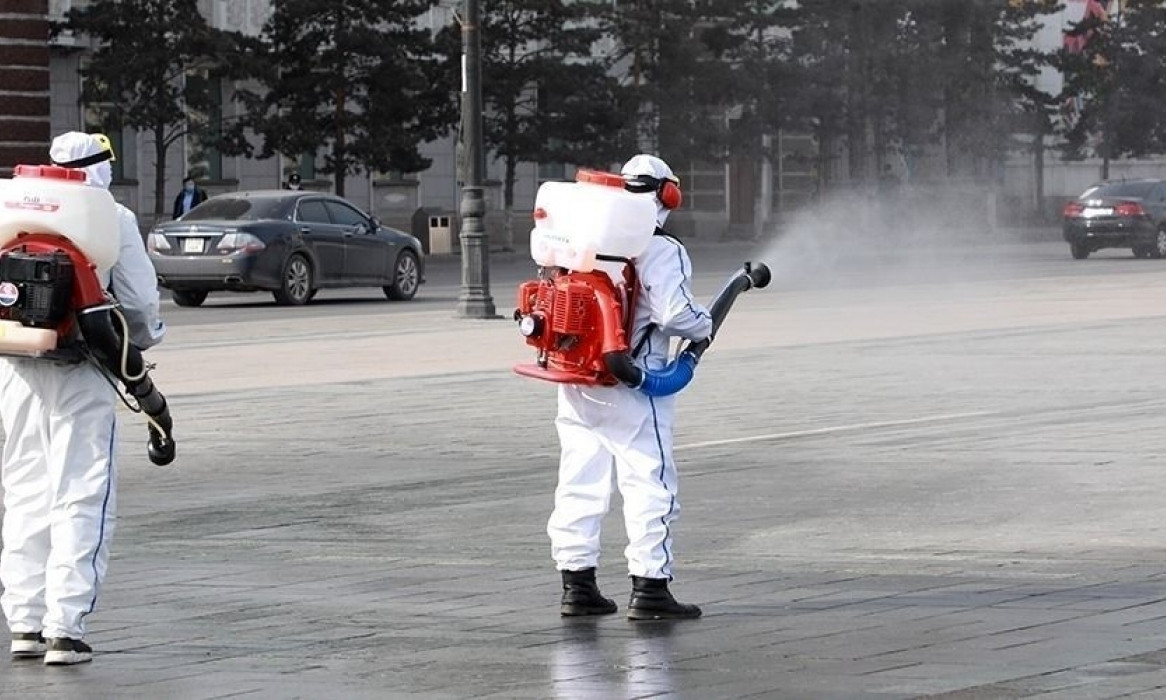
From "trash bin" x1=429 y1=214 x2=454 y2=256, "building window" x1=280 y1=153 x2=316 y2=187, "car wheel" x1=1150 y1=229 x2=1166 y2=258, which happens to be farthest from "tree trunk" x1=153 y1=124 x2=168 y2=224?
"car wheel" x1=1150 y1=229 x2=1166 y2=258

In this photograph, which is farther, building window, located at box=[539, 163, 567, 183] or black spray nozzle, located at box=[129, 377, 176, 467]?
building window, located at box=[539, 163, 567, 183]

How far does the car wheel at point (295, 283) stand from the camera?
31828mm

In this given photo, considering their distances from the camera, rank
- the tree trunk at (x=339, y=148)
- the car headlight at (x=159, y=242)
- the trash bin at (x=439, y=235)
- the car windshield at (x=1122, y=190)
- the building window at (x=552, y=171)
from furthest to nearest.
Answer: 1. the building window at (x=552, y=171)
2. the trash bin at (x=439, y=235)
3. the tree trunk at (x=339, y=148)
4. the car windshield at (x=1122, y=190)
5. the car headlight at (x=159, y=242)

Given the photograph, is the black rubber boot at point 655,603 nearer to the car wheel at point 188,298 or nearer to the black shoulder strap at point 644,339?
the black shoulder strap at point 644,339

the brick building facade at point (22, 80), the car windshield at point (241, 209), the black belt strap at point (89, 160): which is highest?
the brick building facade at point (22, 80)

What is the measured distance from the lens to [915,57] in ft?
211

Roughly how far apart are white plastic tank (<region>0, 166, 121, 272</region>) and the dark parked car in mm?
38261

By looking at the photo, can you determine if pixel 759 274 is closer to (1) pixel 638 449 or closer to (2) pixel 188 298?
(1) pixel 638 449

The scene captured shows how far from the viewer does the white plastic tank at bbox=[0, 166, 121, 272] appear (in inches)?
328

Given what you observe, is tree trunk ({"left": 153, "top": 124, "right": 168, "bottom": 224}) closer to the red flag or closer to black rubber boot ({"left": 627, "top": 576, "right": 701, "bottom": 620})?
the red flag

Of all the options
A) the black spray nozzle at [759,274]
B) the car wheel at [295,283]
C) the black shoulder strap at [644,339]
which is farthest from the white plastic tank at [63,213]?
the car wheel at [295,283]

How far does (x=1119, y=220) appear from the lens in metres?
45.3

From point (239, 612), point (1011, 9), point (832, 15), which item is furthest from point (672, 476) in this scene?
point (1011, 9)

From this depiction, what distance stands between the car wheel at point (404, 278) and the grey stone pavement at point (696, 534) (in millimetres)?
9872
